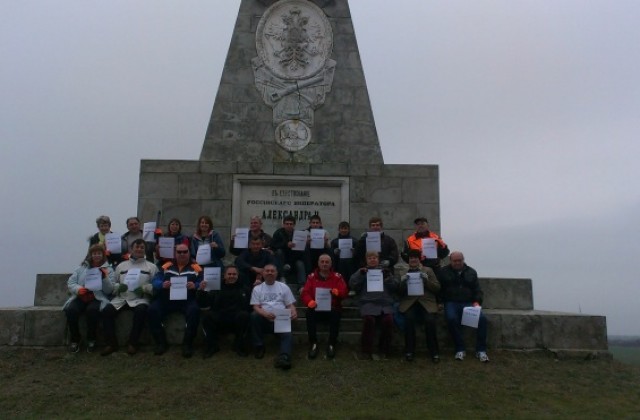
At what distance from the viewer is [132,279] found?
843cm

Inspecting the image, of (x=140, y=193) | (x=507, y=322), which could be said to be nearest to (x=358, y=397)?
(x=507, y=322)

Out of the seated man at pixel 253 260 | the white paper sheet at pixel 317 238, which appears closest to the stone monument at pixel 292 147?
the white paper sheet at pixel 317 238

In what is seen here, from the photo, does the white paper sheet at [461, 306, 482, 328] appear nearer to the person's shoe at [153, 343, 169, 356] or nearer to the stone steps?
the stone steps

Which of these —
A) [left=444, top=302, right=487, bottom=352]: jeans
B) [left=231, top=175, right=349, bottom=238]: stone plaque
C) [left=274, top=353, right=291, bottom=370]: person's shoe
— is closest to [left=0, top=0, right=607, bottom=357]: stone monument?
[left=231, top=175, right=349, bottom=238]: stone plaque

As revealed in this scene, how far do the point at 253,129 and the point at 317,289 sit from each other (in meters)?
5.59

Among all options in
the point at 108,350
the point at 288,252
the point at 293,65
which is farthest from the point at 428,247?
the point at 293,65

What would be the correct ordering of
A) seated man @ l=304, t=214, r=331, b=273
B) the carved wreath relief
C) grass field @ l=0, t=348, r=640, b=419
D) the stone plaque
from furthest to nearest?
the carved wreath relief → the stone plaque → seated man @ l=304, t=214, r=331, b=273 → grass field @ l=0, t=348, r=640, b=419

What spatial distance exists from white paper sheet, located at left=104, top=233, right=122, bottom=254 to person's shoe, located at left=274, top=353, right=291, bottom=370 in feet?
12.4

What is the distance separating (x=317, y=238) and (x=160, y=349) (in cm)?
328

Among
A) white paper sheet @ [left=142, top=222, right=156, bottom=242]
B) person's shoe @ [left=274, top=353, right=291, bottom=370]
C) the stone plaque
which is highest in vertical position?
the stone plaque

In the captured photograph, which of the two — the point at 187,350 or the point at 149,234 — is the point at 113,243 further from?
the point at 187,350

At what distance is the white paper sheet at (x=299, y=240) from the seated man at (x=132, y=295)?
7.74 feet

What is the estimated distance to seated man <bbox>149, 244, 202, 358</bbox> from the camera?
7.97m

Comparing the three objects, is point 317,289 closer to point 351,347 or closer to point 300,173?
point 351,347
